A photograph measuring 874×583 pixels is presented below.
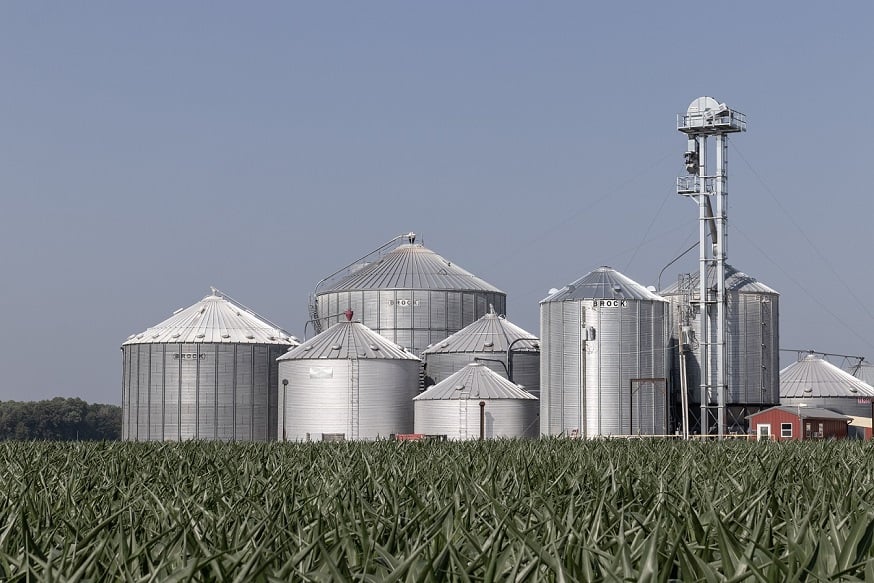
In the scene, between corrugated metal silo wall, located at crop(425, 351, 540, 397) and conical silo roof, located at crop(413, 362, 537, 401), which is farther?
corrugated metal silo wall, located at crop(425, 351, 540, 397)

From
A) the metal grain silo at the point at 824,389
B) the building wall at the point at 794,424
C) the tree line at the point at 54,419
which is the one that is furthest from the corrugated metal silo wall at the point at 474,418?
the tree line at the point at 54,419

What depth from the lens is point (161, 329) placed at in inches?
3115

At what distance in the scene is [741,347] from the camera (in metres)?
71.5

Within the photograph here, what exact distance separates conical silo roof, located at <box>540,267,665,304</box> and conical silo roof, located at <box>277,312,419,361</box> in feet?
33.4

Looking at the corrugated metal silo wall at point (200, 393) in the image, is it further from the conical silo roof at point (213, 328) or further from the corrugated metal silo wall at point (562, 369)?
the corrugated metal silo wall at point (562, 369)

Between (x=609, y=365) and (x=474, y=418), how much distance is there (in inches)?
319

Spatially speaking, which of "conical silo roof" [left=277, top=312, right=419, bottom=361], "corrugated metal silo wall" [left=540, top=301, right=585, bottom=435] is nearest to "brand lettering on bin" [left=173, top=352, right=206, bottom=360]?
"conical silo roof" [left=277, top=312, right=419, bottom=361]

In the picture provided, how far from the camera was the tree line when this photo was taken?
15138 centimetres

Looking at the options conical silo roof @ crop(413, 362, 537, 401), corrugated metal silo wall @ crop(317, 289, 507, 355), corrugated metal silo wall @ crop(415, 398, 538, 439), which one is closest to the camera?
corrugated metal silo wall @ crop(415, 398, 538, 439)

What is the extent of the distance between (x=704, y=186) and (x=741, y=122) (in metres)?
4.43

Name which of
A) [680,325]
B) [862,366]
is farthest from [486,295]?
[862,366]

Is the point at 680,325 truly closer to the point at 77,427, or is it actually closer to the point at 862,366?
the point at 862,366

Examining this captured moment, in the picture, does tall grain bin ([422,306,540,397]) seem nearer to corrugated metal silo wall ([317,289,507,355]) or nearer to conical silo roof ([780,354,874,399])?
corrugated metal silo wall ([317,289,507,355])

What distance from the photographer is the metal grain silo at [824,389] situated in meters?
90.4
